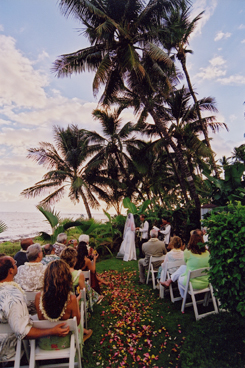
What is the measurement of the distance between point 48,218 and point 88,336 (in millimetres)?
5722

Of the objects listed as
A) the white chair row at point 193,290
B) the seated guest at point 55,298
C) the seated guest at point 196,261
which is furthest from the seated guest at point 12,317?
the seated guest at point 196,261

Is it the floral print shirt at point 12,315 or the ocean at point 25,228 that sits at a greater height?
the floral print shirt at point 12,315

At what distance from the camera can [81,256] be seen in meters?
4.90

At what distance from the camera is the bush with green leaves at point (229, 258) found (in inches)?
118

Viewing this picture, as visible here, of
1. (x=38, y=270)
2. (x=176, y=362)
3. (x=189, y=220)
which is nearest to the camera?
(x=176, y=362)

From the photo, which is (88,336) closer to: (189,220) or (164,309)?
(164,309)

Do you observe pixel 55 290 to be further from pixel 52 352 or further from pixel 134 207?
pixel 134 207

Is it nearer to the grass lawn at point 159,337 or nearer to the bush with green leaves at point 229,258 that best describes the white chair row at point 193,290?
the grass lawn at point 159,337

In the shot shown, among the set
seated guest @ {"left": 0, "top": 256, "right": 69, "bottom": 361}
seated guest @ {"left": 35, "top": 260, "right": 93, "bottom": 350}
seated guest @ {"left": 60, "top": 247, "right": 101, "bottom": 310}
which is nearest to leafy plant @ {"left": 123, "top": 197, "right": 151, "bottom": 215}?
seated guest @ {"left": 60, "top": 247, "right": 101, "bottom": 310}

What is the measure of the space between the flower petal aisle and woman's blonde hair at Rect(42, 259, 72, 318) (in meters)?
1.24

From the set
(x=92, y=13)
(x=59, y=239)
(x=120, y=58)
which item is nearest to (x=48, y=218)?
(x=59, y=239)

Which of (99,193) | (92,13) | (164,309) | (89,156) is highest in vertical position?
(92,13)

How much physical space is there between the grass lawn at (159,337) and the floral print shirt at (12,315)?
125 cm

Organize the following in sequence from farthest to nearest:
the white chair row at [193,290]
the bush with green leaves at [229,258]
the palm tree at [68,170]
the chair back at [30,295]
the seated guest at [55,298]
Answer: the palm tree at [68,170] < the white chair row at [193,290] < the chair back at [30,295] < the bush with green leaves at [229,258] < the seated guest at [55,298]
